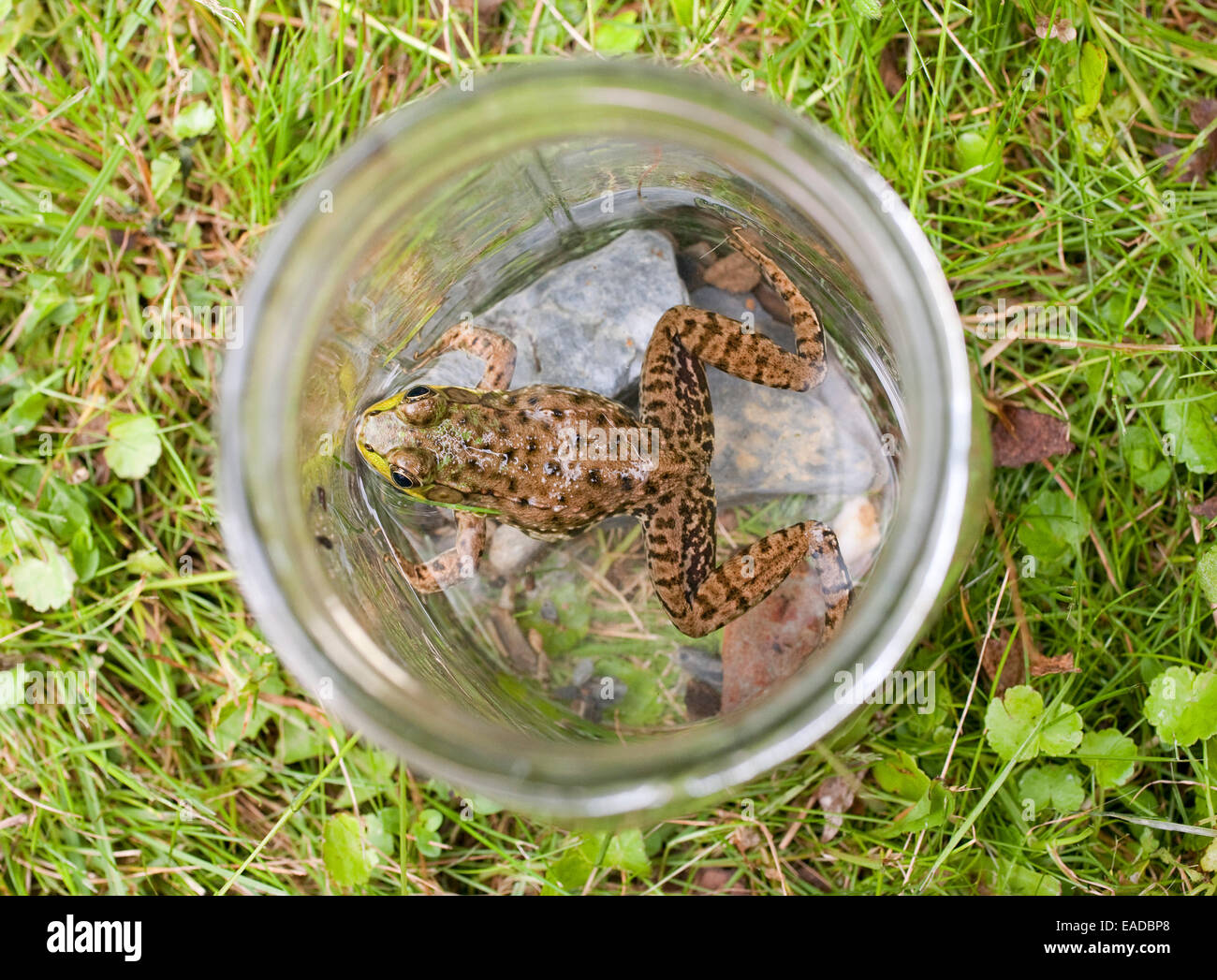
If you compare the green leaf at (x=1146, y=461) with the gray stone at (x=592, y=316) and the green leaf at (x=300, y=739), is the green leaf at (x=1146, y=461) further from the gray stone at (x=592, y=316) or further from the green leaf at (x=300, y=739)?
the green leaf at (x=300, y=739)

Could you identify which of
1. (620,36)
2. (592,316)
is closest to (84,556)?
(592,316)

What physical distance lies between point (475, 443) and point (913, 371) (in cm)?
112

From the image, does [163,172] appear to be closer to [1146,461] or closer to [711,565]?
[711,565]

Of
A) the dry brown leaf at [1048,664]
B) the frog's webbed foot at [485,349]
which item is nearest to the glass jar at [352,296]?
the frog's webbed foot at [485,349]

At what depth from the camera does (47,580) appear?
2.65m

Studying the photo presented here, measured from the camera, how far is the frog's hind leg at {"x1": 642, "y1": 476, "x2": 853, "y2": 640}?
2154 millimetres

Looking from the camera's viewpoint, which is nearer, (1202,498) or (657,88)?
(657,88)

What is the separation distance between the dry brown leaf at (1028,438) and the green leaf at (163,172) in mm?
2419

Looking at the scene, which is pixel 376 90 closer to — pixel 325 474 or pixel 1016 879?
pixel 325 474

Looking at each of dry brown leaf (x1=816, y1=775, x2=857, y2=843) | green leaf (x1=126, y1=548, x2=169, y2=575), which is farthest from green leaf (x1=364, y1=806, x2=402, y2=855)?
dry brown leaf (x1=816, y1=775, x2=857, y2=843)

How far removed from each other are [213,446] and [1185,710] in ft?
8.84

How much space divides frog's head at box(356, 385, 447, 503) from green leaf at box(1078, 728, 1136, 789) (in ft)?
5.94

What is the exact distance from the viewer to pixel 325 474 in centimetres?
189

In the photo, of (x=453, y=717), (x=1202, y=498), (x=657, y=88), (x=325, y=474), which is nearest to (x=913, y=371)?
(x=657, y=88)
